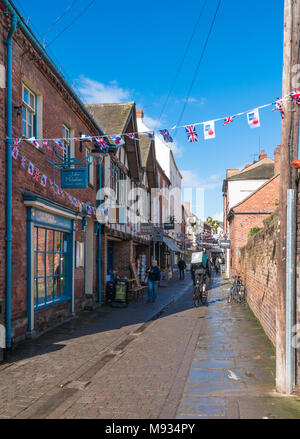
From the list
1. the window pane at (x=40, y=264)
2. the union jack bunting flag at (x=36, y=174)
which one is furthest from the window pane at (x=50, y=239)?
the union jack bunting flag at (x=36, y=174)

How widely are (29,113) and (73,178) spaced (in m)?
1.92

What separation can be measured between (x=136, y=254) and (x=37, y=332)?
58.7 feet

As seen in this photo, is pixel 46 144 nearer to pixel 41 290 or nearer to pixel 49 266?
pixel 49 266

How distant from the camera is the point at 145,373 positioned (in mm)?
6652

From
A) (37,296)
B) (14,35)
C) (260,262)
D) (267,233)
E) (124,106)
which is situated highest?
(124,106)

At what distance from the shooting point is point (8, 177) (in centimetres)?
828

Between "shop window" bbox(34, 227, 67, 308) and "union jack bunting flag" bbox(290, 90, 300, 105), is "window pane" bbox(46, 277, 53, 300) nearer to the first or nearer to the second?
"shop window" bbox(34, 227, 67, 308)

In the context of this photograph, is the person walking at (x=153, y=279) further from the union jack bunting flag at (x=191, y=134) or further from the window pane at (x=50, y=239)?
the union jack bunting flag at (x=191, y=134)

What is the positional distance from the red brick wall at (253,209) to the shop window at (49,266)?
18.2 metres

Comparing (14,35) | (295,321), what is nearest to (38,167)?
(14,35)

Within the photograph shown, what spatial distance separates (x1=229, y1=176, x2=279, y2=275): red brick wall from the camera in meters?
28.4

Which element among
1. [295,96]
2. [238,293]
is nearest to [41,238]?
[295,96]
